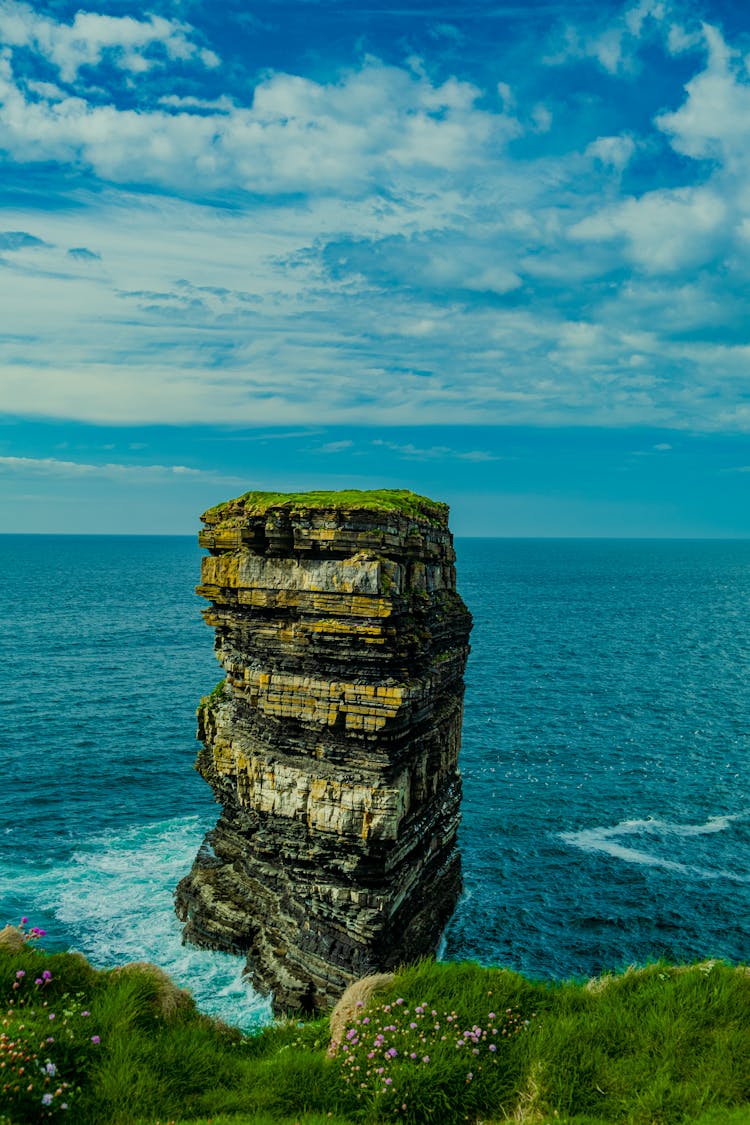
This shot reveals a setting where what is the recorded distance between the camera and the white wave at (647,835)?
38.4 metres

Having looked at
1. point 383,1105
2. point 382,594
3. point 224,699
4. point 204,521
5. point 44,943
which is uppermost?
point 204,521

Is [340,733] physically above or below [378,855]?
above

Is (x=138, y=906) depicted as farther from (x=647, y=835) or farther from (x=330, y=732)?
(x=647, y=835)

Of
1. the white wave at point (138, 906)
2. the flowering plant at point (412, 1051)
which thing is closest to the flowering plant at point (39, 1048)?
the flowering plant at point (412, 1051)

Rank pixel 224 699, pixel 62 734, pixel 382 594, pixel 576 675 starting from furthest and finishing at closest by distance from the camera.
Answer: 1. pixel 576 675
2. pixel 62 734
3. pixel 224 699
4. pixel 382 594

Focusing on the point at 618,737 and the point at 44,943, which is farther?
the point at 618,737

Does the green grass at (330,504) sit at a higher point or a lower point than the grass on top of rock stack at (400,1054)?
higher

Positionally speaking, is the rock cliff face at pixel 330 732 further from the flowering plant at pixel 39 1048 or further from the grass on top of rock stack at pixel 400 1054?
the flowering plant at pixel 39 1048

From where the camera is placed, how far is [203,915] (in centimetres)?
3189

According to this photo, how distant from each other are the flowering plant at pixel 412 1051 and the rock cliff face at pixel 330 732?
11.5 m

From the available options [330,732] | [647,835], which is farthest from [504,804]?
[330,732]

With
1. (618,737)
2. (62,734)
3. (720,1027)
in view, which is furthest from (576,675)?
(720,1027)

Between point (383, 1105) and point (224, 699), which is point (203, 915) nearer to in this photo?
point (224, 699)

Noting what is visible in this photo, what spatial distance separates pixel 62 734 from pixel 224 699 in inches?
1132
